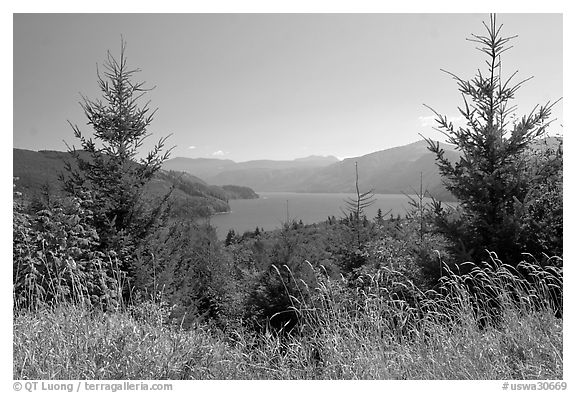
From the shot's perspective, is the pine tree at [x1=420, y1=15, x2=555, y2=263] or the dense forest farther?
the pine tree at [x1=420, y1=15, x2=555, y2=263]

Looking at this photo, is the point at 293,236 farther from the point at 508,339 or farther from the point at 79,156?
the point at 508,339

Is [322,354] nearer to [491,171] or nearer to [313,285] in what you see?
[491,171]

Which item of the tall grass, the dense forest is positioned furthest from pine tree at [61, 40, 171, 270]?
the tall grass

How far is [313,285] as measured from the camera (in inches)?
508

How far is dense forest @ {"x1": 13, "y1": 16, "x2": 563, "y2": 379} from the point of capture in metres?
3.36

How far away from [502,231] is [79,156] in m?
11.7

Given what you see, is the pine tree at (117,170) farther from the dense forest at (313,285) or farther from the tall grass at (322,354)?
the tall grass at (322,354)

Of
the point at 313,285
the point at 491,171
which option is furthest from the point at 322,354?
the point at 313,285

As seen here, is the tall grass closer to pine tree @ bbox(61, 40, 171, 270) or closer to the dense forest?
the dense forest

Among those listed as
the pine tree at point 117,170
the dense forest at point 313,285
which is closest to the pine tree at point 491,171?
the dense forest at point 313,285

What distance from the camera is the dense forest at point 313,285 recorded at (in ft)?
11.0

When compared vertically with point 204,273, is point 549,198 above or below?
above

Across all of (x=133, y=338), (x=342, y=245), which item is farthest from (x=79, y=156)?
(x=342, y=245)

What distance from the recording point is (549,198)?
684 cm
